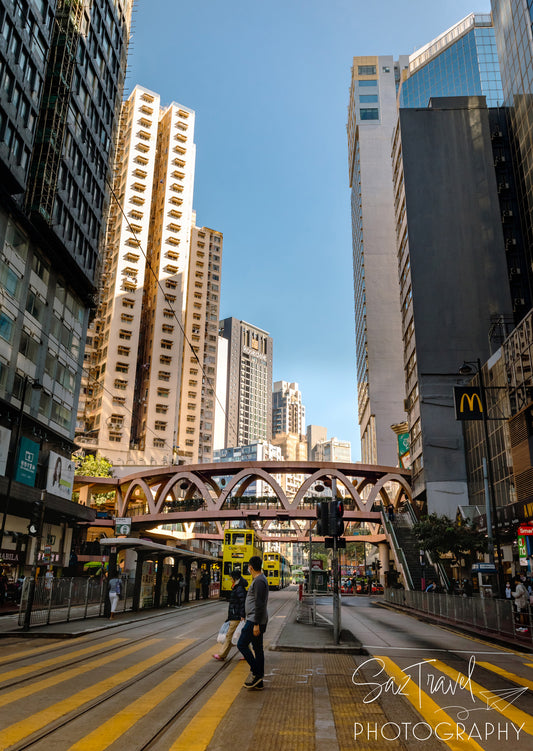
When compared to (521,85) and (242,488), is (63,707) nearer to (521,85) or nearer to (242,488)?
(521,85)

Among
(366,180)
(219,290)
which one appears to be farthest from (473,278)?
(219,290)

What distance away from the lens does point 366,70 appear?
128m

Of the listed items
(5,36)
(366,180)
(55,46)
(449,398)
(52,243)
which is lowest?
(449,398)

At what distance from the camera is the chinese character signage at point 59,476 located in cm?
3753

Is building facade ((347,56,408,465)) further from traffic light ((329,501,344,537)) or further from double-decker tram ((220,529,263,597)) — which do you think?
traffic light ((329,501,344,537))

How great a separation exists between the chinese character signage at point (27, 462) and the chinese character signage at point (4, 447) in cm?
106

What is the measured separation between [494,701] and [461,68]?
102 metres

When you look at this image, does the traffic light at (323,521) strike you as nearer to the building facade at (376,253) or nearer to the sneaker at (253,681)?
the sneaker at (253,681)

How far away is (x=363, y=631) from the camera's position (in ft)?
58.9

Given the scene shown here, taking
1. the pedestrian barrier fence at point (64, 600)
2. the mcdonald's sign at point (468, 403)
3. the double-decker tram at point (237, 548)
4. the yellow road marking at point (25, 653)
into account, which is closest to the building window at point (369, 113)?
the double-decker tram at point (237, 548)

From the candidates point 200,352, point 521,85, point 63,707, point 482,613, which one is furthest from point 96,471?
point 63,707

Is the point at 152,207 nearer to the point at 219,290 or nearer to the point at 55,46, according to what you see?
the point at 219,290

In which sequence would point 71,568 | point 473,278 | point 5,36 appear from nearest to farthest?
point 5,36
point 71,568
point 473,278

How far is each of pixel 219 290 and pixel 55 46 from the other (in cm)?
8585
